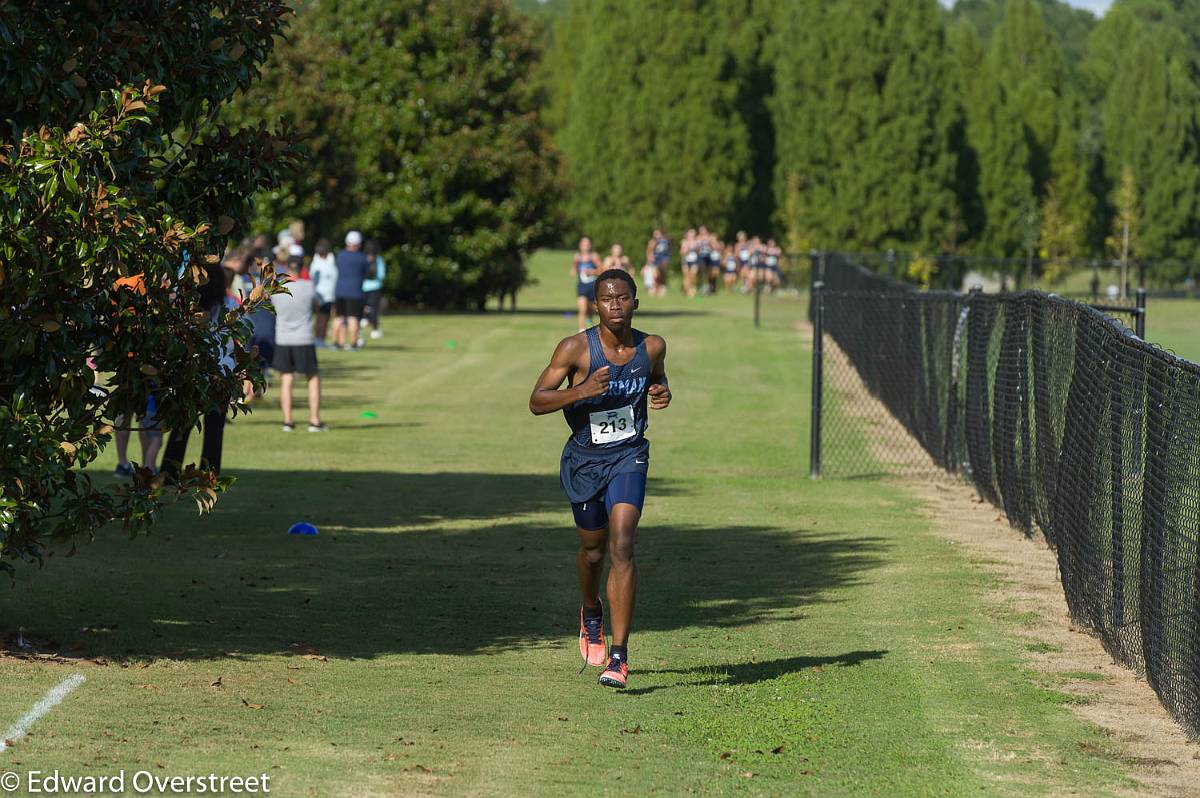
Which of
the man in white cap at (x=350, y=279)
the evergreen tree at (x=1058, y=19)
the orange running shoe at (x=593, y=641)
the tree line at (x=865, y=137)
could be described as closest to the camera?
the orange running shoe at (x=593, y=641)

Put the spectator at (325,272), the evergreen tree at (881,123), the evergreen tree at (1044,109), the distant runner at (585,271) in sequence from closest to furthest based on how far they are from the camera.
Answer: the spectator at (325,272)
the distant runner at (585,271)
the evergreen tree at (881,123)
the evergreen tree at (1044,109)

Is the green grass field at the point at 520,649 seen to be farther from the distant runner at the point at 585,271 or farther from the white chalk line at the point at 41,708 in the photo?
the distant runner at the point at 585,271

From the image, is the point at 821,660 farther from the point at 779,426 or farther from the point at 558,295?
the point at 558,295

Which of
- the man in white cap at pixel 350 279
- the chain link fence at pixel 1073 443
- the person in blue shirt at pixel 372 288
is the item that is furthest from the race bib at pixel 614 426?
the person in blue shirt at pixel 372 288

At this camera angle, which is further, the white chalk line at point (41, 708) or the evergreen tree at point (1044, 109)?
the evergreen tree at point (1044, 109)

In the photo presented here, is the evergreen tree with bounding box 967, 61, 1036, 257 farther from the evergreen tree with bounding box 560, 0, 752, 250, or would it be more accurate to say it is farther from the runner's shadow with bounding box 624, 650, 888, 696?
the runner's shadow with bounding box 624, 650, 888, 696

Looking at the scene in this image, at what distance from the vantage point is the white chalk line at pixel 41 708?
7.41 metres

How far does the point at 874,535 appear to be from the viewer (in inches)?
567

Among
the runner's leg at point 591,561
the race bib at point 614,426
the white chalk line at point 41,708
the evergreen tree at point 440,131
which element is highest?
the evergreen tree at point 440,131

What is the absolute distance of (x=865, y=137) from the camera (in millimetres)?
71375

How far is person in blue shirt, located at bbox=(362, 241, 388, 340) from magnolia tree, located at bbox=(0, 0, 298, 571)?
75.5ft

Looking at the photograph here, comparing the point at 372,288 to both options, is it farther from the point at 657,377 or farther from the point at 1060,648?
the point at 657,377

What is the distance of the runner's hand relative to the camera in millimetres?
8500

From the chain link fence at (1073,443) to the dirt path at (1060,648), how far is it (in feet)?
0.39
